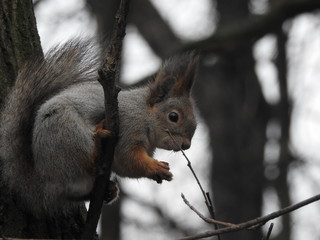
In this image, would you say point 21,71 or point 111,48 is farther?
point 21,71

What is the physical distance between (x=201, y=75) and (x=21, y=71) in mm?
3796

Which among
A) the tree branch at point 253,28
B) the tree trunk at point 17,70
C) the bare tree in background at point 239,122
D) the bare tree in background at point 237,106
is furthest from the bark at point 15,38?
the bare tree in background at point 239,122

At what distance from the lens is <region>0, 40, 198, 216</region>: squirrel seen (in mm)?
2443

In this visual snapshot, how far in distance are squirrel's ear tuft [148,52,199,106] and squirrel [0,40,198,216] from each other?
0.27 ft

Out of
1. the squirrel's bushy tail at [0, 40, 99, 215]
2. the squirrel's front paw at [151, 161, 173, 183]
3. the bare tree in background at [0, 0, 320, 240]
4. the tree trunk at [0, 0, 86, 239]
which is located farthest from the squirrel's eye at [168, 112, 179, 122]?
the bare tree in background at [0, 0, 320, 240]

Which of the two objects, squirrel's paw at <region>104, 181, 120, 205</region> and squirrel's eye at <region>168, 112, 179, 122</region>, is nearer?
squirrel's paw at <region>104, 181, 120, 205</region>

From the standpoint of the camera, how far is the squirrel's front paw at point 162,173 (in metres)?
2.57

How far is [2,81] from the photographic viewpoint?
8.71ft

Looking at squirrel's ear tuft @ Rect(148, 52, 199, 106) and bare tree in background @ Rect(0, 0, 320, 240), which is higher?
squirrel's ear tuft @ Rect(148, 52, 199, 106)

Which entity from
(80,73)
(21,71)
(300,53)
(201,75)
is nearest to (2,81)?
(21,71)

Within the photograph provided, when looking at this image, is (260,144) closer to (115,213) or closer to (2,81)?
(115,213)

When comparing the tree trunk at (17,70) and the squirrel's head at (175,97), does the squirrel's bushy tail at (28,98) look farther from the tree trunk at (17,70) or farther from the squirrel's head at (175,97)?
the squirrel's head at (175,97)

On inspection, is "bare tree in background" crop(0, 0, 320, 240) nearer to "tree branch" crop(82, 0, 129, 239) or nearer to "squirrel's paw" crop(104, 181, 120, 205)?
"squirrel's paw" crop(104, 181, 120, 205)

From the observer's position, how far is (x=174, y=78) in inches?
114
